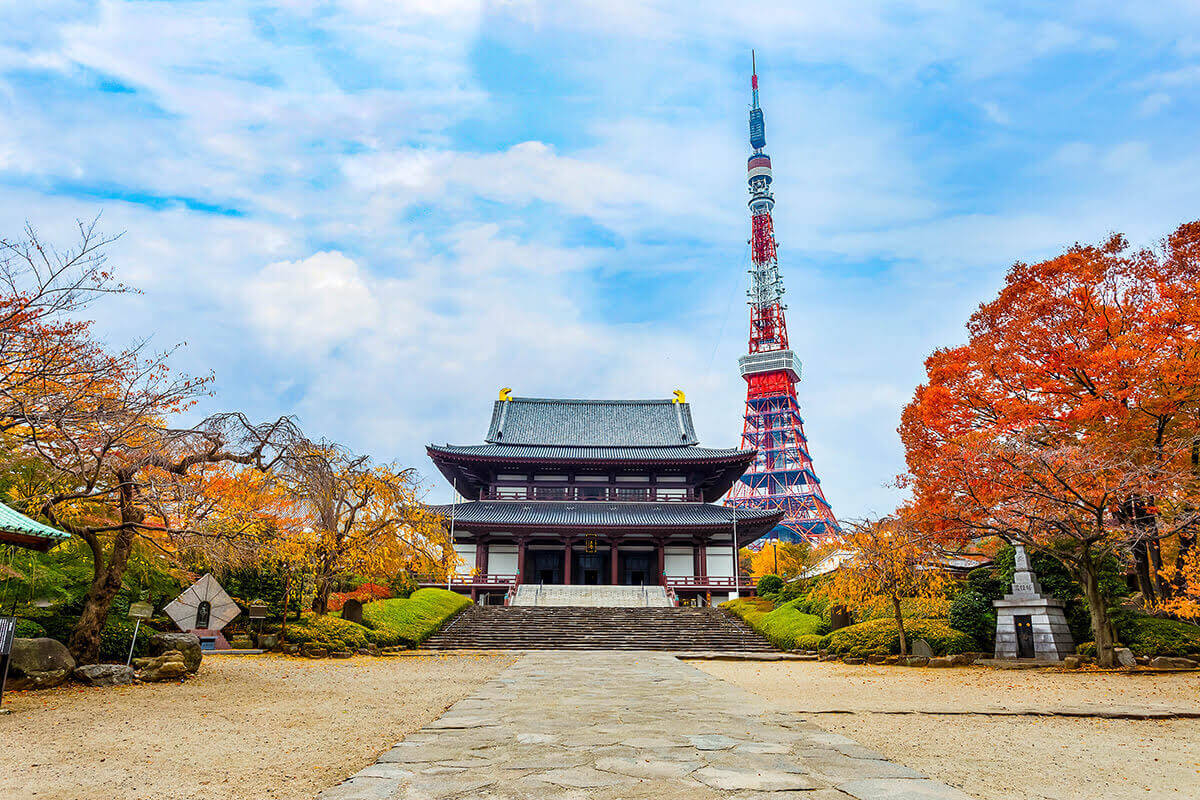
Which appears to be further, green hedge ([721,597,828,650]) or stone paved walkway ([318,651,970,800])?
green hedge ([721,597,828,650])

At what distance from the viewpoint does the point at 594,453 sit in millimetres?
39719

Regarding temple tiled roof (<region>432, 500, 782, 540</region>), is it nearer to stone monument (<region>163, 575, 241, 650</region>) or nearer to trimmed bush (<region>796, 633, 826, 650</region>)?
trimmed bush (<region>796, 633, 826, 650</region>)

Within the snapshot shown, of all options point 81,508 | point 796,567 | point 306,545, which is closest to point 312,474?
point 81,508

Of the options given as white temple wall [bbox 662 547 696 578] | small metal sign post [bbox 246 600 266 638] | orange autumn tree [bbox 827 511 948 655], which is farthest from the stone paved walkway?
white temple wall [bbox 662 547 696 578]

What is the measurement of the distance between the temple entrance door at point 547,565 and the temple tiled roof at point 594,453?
16.0 feet

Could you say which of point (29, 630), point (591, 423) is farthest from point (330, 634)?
point (591, 423)

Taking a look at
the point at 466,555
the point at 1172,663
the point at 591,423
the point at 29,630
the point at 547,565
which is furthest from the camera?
the point at 591,423

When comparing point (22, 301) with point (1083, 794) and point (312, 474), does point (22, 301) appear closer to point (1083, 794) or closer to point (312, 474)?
point (312, 474)

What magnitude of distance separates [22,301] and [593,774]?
364 inches

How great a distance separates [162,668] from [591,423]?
34.4 m

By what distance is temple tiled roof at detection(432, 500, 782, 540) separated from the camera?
3384cm

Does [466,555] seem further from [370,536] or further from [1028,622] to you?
[1028,622]

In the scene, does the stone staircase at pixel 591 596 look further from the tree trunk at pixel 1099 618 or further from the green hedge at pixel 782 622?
the tree trunk at pixel 1099 618

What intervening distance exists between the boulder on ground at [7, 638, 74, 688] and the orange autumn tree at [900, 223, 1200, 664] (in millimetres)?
16084
